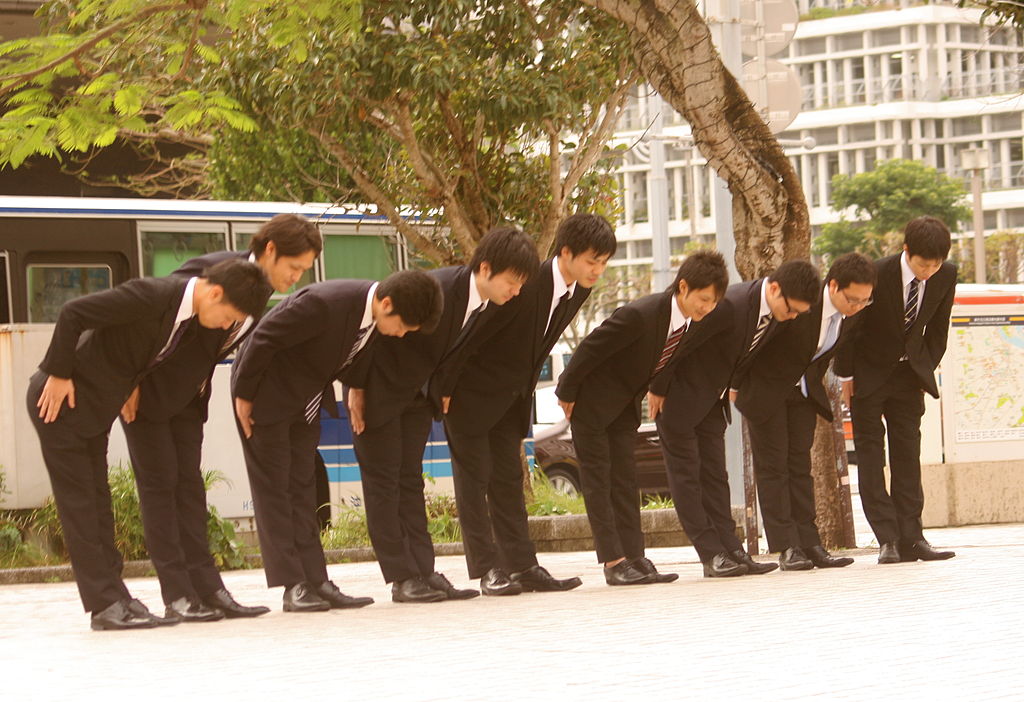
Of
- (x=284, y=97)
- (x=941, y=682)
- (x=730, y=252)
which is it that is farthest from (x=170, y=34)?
(x=941, y=682)

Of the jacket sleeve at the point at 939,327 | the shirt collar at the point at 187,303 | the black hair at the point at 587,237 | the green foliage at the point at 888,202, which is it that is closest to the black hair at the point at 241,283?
the shirt collar at the point at 187,303

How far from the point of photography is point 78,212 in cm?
1482

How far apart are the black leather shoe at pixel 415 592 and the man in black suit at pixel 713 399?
139 cm

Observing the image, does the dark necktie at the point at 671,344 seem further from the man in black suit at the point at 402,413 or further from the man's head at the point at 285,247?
the man's head at the point at 285,247

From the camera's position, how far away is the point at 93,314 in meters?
6.75

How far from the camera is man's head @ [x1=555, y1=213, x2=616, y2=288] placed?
7824mm

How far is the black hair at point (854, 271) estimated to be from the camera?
28.2ft

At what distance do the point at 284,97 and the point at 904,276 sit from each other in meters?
5.55

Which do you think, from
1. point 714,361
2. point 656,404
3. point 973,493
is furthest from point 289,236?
point 973,493

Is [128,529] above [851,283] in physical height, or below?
below

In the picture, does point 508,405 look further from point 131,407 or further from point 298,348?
point 131,407

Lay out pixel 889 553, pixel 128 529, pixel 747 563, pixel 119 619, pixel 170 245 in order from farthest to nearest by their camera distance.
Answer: pixel 170 245
pixel 128 529
pixel 889 553
pixel 747 563
pixel 119 619

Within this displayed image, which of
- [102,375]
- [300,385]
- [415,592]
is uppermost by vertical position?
[102,375]

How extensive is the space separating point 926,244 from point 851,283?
54 cm
